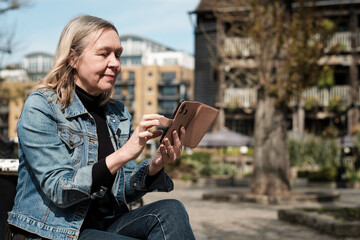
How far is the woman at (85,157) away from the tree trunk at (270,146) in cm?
1000

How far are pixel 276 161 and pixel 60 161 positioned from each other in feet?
35.2

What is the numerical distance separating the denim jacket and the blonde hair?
6 centimetres

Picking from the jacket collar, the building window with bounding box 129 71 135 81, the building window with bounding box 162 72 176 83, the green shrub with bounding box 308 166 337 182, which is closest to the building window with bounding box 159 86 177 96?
the building window with bounding box 162 72 176 83

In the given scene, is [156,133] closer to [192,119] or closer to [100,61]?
[192,119]

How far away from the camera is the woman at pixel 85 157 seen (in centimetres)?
224

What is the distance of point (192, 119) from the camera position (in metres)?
2.42

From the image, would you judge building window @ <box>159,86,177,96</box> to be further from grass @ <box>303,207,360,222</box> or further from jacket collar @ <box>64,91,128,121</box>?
jacket collar @ <box>64,91,128,121</box>

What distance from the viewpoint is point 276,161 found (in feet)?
41.3

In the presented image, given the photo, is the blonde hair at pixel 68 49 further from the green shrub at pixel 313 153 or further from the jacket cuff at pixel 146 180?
the green shrub at pixel 313 153

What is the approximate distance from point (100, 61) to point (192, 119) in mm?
529

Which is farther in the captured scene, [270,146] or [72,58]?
[270,146]

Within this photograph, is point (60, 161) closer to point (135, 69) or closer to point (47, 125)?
point (47, 125)

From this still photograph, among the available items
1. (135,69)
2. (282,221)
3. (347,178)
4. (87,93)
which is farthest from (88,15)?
(135,69)

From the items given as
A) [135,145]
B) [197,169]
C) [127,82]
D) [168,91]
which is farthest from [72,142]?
[127,82]
